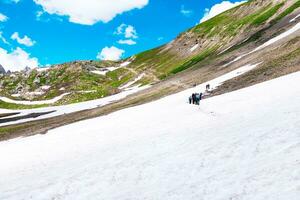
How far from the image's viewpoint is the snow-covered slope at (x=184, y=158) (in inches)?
637

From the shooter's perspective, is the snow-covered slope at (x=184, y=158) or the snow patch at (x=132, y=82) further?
the snow patch at (x=132, y=82)

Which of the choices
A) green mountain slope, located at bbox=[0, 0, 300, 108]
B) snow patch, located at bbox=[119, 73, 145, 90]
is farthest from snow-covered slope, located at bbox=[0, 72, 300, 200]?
snow patch, located at bbox=[119, 73, 145, 90]

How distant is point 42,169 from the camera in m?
29.1

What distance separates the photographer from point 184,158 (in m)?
21.9

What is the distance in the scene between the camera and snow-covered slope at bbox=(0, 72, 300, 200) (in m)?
16.2

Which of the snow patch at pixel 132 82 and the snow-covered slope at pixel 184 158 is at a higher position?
the snow patch at pixel 132 82

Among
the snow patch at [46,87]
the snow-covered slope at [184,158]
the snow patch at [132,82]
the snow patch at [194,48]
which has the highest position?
the snow patch at [194,48]

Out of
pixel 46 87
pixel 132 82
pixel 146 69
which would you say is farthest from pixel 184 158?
pixel 46 87

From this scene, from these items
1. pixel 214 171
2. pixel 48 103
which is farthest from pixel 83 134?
pixel 48 103

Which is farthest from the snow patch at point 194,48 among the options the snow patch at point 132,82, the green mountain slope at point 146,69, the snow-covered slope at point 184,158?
the snow-covered slope at point 184,158

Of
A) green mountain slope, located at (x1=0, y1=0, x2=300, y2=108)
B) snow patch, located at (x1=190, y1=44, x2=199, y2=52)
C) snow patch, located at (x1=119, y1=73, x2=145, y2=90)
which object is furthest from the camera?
snow patch, located at (x1=190, y1=44, x2=199, y2=52)

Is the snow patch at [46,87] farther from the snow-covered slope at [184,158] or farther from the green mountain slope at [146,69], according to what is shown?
the snow-covered slope at [184,158]

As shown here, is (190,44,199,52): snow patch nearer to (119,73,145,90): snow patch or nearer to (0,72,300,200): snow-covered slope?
(119,73,145,90): snow patch

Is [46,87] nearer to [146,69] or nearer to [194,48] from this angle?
[146,69]
